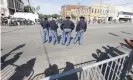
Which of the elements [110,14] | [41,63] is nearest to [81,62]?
[41,63]

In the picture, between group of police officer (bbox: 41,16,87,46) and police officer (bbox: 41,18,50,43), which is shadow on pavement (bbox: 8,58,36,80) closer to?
group of police officer (bbox: 41,16,87,46)

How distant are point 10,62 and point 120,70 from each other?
411 cm

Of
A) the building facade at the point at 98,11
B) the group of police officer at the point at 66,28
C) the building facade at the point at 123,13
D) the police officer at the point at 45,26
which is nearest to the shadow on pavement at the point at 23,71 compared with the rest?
the group of police officer at the point at 66,28

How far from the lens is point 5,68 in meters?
5.57

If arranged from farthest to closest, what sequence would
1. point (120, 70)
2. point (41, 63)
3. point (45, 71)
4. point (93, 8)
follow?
point (93, 8) < point (41, 63) < point (45, 71) < point (120, 70)

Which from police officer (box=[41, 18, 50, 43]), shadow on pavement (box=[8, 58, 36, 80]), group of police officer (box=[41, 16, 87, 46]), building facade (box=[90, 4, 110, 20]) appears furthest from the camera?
building facade (box=[90, 4, 110, 20])

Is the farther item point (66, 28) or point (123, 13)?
point (123, 13)

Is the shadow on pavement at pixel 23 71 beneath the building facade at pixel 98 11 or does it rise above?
beneath

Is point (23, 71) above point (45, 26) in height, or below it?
below

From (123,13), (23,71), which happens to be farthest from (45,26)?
(123,13)

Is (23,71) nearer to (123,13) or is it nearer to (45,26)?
(45,26)

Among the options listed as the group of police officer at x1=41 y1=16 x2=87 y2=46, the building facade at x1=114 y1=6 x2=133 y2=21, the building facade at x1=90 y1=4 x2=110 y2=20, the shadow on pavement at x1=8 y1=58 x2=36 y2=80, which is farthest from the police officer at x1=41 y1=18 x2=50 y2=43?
the building facade at x1=114 y1=6 x2=133 y2=21

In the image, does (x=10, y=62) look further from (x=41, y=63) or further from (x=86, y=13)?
(x=86, y=13)

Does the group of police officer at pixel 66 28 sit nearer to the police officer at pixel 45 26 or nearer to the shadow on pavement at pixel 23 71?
the police officer at pixel 45 26
